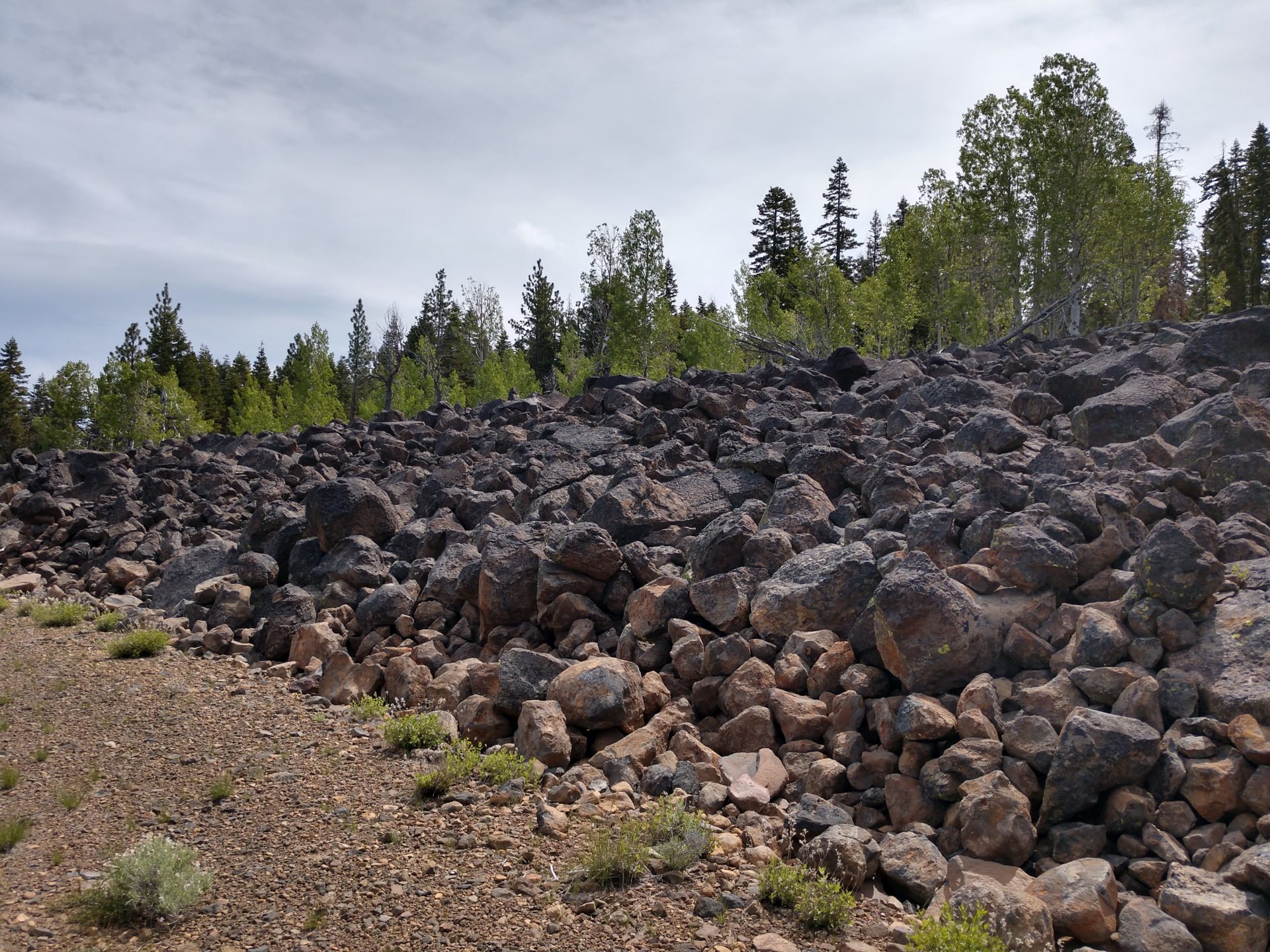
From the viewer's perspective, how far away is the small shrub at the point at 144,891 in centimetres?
555

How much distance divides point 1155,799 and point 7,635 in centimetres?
1487

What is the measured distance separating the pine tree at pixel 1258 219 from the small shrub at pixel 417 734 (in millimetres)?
58908

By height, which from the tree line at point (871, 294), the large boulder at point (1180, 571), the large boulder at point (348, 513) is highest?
the tree line at point (871, 294)

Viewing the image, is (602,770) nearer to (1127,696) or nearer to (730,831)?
(730,831)

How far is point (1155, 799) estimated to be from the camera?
544 cm

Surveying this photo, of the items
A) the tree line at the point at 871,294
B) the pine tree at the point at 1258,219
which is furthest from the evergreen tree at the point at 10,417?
the pine tree at the point at 1258,219

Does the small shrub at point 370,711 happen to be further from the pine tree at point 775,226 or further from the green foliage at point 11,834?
the pine tree at point 775,226

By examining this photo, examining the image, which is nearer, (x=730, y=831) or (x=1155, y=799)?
(x=1155, y=799)

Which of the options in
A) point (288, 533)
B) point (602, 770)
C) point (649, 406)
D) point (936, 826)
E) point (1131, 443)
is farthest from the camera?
point (649, 406)

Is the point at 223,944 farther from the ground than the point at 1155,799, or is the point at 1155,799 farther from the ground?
the point at 1155,799

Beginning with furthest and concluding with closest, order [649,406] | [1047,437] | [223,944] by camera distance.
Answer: [649,406], [1047,437], [223,944]

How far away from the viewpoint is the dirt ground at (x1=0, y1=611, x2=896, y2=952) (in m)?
5.30

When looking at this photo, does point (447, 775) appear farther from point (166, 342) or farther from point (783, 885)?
point (166, 342)

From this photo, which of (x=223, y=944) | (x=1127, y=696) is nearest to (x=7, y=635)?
(x=223, y=944)
